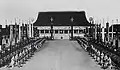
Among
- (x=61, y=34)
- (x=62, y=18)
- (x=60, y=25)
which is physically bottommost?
(x=61, y=34)

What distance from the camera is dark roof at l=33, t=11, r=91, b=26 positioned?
51344 mm

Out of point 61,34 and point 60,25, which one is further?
point 61,34

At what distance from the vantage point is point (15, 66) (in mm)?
16438

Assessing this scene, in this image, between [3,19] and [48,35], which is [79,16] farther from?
[3,19]

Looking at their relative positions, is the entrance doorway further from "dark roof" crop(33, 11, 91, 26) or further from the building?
"dark roof" crop(33, 11, 91, 26)

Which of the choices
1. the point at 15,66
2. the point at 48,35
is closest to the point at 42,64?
the point at 15,66

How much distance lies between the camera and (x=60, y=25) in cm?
5100

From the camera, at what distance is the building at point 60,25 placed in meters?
50.9

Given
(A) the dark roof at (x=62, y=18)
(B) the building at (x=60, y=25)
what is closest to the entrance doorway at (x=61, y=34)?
(B) the building at (x=60, y=25)

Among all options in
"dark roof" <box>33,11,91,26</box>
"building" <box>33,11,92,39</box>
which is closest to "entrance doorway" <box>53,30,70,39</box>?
"building" <box>33,11,92,39</box>

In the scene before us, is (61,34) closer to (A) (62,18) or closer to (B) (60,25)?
(B) (60,25)

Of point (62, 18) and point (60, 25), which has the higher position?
point (62, 18)

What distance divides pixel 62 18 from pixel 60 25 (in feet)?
6.40

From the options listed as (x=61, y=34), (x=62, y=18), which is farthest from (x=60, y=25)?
(x=62, y=18)
